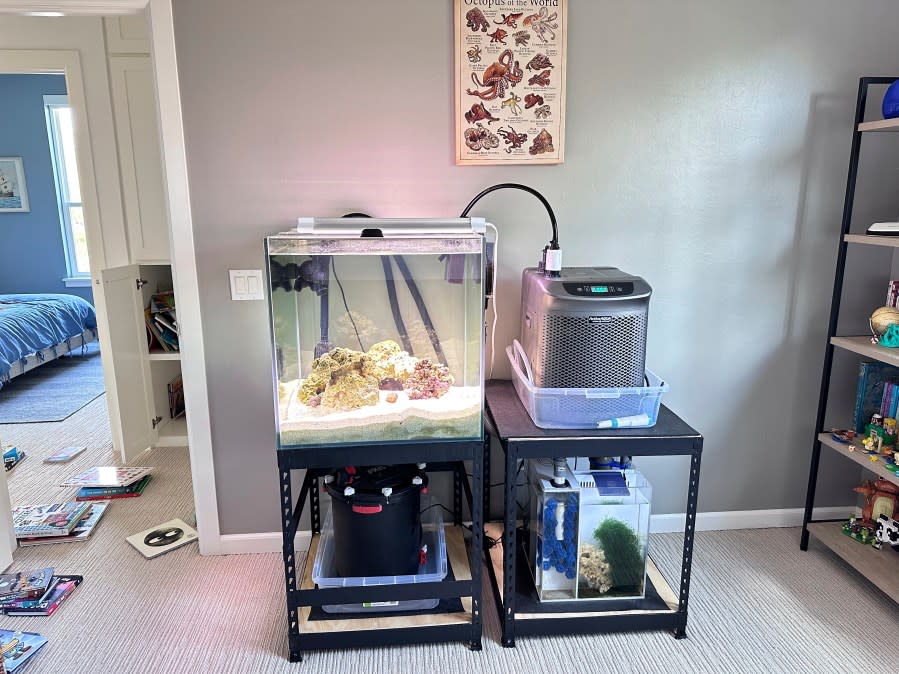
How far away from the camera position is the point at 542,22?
6.95 ft

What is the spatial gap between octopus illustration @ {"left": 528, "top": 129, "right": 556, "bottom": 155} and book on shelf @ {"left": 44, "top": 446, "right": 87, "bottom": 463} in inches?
117

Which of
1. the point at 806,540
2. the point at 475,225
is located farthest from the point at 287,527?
the point at 806,540

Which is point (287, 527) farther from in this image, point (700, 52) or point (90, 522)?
point (700, 52)

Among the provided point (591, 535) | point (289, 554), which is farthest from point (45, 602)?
point (591, 535)

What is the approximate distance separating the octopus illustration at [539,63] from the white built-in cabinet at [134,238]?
6.82ft

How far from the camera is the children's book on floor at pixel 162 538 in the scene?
8.09ft

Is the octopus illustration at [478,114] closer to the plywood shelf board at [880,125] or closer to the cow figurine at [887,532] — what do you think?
the plywood shelf board at [880,125]

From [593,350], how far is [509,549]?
656 millimetres

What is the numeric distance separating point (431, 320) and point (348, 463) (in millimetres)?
486

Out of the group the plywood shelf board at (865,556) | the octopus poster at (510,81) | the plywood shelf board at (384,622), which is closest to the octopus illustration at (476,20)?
the octopus poster at (510,81)

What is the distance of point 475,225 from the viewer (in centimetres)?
184

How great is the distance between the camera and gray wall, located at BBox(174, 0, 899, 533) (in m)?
2.11

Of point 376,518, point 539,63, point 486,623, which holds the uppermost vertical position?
point 539,63

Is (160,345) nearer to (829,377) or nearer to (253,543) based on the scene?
(253,543)
